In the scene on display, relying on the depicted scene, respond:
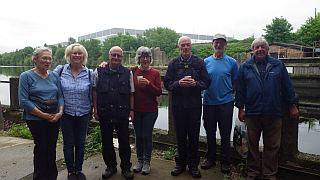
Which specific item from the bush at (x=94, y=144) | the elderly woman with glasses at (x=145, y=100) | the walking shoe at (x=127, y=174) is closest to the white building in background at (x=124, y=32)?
the bush at (x=94, y=144)

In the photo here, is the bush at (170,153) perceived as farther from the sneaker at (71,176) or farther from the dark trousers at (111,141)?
the sneaker at (71,176)

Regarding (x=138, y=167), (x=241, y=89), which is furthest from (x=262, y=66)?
(x=138, y=167)

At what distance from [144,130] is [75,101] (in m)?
0.98

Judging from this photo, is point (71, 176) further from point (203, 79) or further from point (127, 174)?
point (203, 79)

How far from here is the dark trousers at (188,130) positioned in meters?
2.97

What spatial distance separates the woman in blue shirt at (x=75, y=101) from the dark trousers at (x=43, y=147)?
166mm

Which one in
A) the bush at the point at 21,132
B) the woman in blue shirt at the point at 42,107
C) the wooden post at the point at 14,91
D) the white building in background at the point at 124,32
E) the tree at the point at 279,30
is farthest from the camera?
the white building in background at the point at 124,32

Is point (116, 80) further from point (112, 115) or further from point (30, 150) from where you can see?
point (30, 150)

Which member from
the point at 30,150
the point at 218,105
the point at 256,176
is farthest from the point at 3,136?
the point at 256,176

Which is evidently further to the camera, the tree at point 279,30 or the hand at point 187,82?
the tree at point 279,30

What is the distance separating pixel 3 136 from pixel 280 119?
5.41 m

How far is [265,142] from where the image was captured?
2.76 m

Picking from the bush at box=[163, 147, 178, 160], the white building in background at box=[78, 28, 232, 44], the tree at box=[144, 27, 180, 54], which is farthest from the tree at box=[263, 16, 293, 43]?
the white building in background at box=[78, 28, 232, 44]

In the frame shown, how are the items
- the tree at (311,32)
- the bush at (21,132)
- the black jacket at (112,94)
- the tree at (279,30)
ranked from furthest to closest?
1. the tree at (279,30)
2. the tree at (311,32)
3. the bush at (21,132)
4. the black jacket at (112,94)
